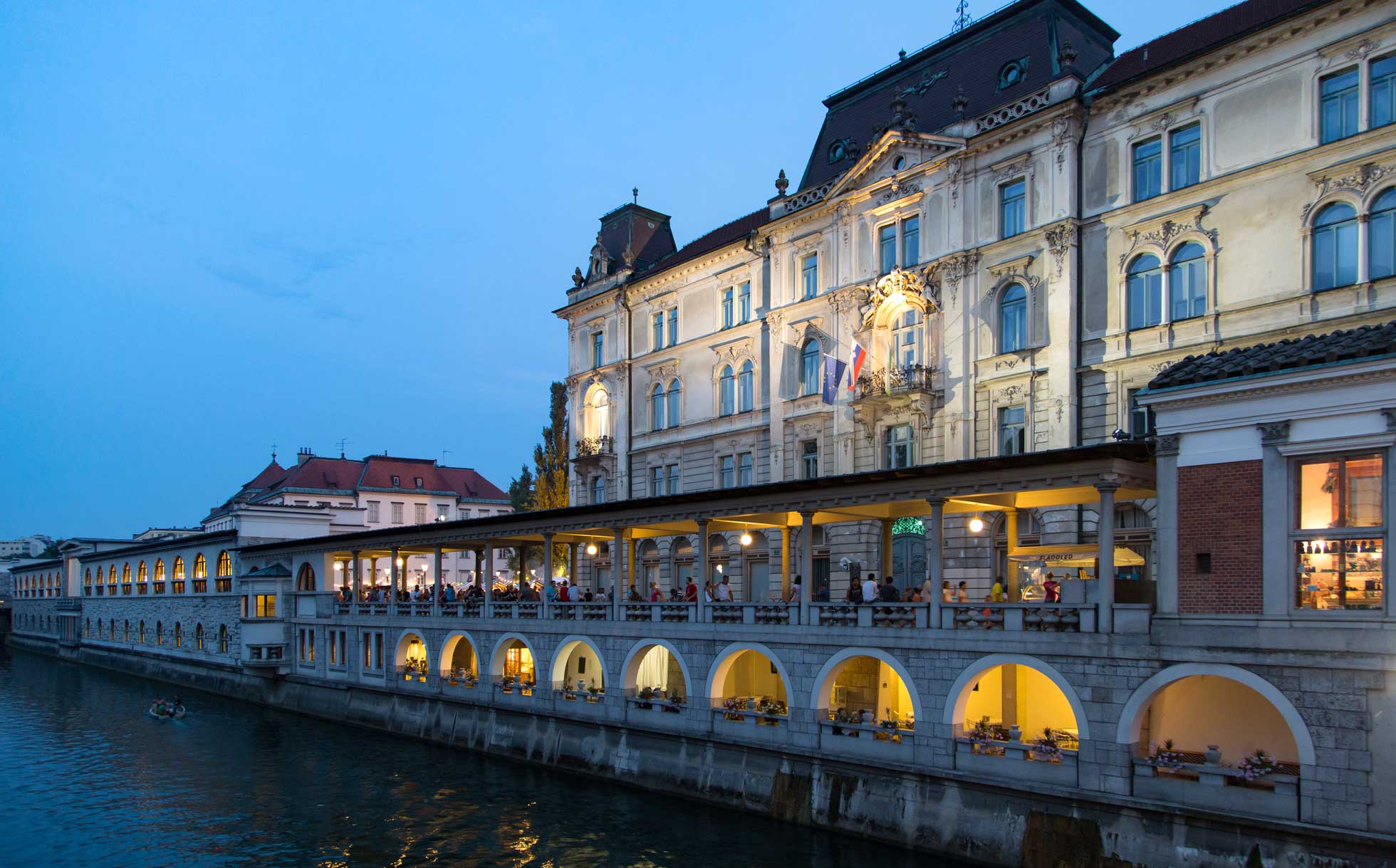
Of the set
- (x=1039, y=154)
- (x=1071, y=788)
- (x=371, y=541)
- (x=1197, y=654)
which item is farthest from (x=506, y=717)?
(x=1039, y=154)

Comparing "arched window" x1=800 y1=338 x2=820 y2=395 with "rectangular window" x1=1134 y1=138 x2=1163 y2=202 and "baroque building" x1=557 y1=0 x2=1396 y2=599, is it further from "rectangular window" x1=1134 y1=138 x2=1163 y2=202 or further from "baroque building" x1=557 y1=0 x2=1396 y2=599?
"rectangular window" x1=1134 y1=138 x2=1163 y2=202

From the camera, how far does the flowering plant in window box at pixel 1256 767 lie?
61.9ft

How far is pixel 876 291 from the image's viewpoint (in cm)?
4047

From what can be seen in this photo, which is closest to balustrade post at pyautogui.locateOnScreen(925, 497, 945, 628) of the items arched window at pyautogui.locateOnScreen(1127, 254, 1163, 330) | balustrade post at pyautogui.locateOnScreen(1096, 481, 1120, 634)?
balustrade post at pyautogui.locateOnScreen(1096, 481, 1120, 634)

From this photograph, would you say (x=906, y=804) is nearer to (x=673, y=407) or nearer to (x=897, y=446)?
(x=897, y=446)

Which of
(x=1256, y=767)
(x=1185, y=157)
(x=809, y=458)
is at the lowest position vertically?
(x=1256, y=767)

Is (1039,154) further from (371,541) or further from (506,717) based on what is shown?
(371,541)

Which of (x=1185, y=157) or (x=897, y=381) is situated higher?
(x=1185, y=157)

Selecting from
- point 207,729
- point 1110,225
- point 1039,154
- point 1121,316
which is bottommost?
point 207,729

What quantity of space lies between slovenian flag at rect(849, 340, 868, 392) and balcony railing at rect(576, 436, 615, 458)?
66.4 feet

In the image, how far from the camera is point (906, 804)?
2416 centimetres

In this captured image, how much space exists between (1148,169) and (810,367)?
52.4 feet

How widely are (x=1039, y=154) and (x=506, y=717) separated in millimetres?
27541

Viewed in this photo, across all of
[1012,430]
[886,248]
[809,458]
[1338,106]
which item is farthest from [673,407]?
[1338,106]
